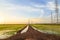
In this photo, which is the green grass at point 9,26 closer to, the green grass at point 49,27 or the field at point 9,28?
the field at point 9,28

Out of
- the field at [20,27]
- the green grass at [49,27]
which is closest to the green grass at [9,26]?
the field at [20,27]

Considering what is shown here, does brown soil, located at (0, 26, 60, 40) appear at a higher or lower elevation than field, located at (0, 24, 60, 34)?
lower

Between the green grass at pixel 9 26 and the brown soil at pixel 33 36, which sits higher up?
the green grass at pixel 9 26

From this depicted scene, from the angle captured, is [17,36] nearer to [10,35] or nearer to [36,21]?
[10,35]

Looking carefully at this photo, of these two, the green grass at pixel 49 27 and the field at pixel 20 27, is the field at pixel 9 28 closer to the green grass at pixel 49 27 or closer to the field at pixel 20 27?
the field at pixel 20 27

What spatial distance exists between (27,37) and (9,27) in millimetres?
386

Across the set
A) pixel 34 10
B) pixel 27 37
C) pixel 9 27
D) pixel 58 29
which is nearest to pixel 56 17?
pixel 58 29

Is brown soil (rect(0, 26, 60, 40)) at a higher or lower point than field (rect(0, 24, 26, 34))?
lower

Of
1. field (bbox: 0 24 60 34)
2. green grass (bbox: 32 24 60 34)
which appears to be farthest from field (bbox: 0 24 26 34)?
green grass (bbox: 32 24 60 34)

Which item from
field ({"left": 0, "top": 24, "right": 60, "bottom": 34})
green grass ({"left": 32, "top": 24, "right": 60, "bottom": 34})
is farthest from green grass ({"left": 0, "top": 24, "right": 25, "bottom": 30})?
green grass ({"left": 32, "top": 24, "right": 60, "bottom": 34})

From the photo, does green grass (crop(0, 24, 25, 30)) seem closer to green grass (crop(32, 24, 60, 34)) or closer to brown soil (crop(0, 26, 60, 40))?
brown soil (crop(0, 26, 60, 40))

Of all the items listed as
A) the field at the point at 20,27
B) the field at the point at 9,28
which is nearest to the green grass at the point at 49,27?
the field at the point at 20,27

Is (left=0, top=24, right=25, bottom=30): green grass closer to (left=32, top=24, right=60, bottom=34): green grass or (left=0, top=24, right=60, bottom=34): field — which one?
(left=0, top=24, right=60, bottom=34): field

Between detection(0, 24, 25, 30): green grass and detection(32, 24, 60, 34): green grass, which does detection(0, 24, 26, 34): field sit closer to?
detection(0, 24, 25, 30): green grass
